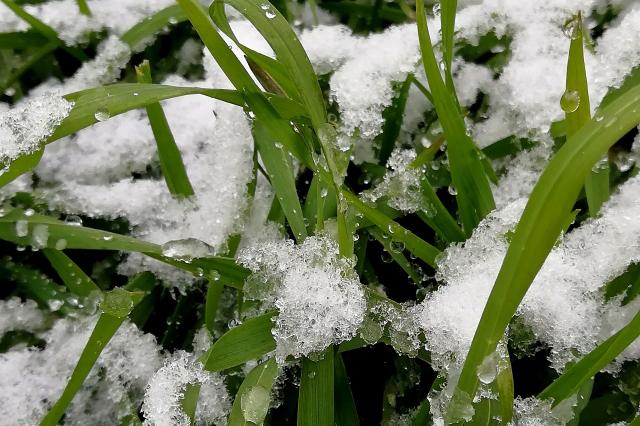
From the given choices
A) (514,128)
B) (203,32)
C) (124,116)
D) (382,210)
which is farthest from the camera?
(124,116)

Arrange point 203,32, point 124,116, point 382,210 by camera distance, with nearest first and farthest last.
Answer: point 203,32 → point 382,210 → point 124,116

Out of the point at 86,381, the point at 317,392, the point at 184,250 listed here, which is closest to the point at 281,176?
the point at 184,250

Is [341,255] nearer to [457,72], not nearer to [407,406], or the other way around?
[407,406]

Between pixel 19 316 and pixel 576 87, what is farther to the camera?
pixel 19 316

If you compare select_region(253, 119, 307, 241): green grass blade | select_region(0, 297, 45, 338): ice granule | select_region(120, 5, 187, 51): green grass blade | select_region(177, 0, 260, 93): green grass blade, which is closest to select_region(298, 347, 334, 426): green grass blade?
select_region(253, 119, 307, 241): green grass blade

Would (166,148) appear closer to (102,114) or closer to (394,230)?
(102,114)

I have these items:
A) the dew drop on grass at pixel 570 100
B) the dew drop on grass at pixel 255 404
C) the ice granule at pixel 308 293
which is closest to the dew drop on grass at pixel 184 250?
the ice granule at pixel 308 293

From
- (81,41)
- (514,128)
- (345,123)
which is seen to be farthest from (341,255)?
(81,41)
